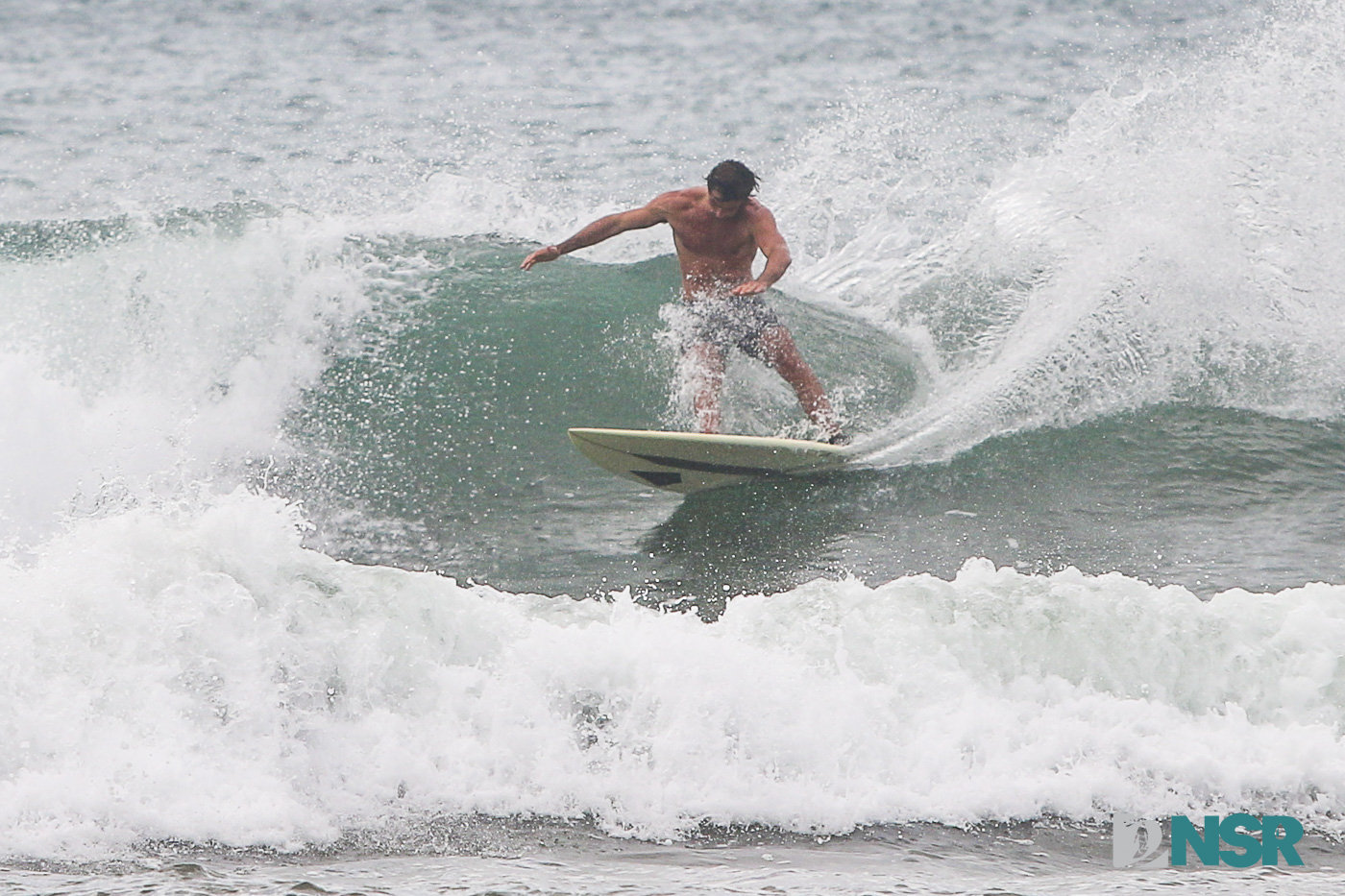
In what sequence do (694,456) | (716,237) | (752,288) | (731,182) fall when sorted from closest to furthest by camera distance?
(752,288) < (731,182) < (694,456) < (716,237)

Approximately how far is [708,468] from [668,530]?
0.41 metres

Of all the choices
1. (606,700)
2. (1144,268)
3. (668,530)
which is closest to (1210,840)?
(606,700)

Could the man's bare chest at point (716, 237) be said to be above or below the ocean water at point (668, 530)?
above

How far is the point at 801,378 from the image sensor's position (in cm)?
678

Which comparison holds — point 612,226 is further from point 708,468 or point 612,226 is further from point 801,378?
point 708,468

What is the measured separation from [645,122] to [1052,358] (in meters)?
8.19

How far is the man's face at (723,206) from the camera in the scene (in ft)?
20.7

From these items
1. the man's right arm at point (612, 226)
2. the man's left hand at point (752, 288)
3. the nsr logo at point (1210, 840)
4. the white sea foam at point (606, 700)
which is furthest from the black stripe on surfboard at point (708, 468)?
the nsr logo at point (1210, 840)

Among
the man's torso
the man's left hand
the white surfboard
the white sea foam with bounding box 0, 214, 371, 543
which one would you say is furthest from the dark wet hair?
the white sea foam with bounding box 0, 214, 371, 543

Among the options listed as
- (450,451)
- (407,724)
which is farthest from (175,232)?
(407,724)

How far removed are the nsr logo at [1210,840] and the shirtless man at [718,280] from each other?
298 centimetres

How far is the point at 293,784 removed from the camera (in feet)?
13.3

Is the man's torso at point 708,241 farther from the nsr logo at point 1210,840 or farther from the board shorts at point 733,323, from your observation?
the nsr logo at point 1210,840

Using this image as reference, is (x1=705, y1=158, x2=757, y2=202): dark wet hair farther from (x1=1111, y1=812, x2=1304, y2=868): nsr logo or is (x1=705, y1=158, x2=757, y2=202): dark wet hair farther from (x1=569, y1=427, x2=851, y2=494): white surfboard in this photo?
(x1=1111, y1=812, x2=1304, y2=868): nsr logo
